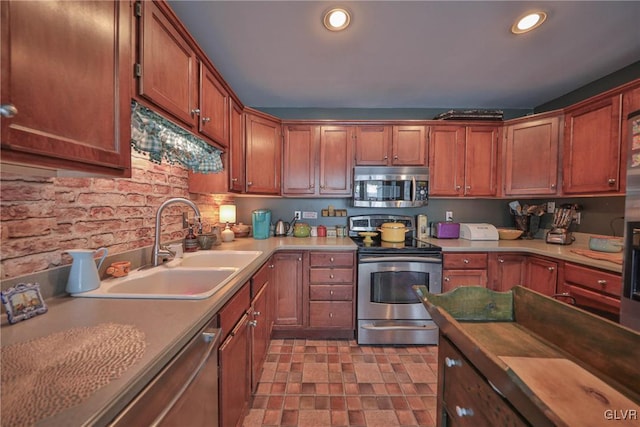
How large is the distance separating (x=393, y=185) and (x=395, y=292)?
1124 mm

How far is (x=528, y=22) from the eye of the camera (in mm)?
1618

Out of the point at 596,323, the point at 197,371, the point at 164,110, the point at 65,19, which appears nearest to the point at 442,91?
the point at 596,323

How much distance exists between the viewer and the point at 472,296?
1.18m

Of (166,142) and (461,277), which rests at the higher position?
(166,142)

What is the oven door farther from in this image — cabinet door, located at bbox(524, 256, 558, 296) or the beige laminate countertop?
the beige laminate countertop

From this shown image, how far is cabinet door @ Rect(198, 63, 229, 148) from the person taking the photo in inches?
61.3

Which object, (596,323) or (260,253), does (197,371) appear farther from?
(596,323)

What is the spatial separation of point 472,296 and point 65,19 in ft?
5.89

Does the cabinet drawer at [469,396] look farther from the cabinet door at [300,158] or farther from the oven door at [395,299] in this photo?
the cabinet door at [300,158]

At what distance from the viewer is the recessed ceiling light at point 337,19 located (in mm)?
1526

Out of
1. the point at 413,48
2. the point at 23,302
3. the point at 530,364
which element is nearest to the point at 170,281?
the point at 23,302

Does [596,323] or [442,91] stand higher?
[442,91]

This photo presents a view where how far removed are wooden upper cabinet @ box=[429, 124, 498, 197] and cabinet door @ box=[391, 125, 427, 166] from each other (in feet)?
0.30

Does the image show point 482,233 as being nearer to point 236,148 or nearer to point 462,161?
point 462,161
